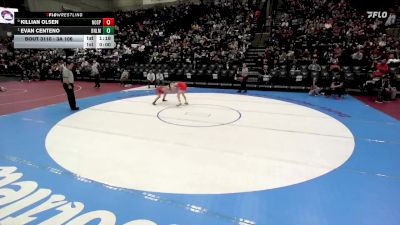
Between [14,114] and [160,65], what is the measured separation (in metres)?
8.26

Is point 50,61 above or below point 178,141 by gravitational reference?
above

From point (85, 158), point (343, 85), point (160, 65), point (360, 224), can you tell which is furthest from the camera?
point (160, 65)

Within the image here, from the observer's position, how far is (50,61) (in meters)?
19.6

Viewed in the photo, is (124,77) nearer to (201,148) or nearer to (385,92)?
(201,148)

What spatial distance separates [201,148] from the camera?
5.08m

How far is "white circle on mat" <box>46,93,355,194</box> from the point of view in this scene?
154 inches

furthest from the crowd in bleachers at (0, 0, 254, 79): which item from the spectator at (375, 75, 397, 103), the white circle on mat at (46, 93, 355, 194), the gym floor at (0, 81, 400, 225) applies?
the gym floor at (0, 81, 400, 225)

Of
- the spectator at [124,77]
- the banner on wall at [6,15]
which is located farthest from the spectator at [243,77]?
the banner on wall at [6,15]

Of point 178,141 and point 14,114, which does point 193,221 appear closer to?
point 178,141

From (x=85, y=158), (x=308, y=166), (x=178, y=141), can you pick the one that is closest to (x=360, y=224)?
(x=308, y=166)

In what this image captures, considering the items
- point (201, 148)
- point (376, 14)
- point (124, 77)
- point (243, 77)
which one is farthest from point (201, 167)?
point (376, 14)
